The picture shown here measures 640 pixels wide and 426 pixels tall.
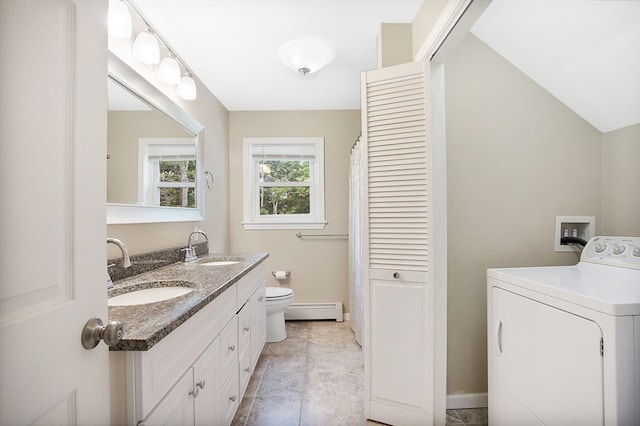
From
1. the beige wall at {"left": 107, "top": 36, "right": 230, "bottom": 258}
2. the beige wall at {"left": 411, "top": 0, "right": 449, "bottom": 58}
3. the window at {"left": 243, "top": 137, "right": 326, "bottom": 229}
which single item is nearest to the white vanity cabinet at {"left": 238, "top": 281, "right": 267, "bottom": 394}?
the beige wall at {"left": 107, "top": 36, "right": 230, "bottom": 258}

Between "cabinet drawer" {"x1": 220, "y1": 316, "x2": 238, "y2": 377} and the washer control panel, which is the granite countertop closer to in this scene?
"cabinet drawer" {"x1": 220, "y1": 316, "x2": 238, "y2": 377}

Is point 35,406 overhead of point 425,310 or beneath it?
overhead

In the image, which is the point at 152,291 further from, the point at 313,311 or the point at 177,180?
the point at 313,311

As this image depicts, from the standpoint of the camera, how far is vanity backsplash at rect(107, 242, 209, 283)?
4.70 feet

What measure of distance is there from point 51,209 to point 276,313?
2.35 m

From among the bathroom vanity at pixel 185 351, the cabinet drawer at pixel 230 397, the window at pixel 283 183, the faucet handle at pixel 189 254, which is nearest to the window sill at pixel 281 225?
the window at pixel 283 183

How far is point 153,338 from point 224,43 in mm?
1937

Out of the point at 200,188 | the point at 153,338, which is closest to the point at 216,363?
the point at 153,338

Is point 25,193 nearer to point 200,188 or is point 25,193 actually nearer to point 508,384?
point 508,384

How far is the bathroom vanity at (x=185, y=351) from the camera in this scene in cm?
76

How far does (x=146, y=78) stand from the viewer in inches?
66.3

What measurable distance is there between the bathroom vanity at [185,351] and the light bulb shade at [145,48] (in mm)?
1198

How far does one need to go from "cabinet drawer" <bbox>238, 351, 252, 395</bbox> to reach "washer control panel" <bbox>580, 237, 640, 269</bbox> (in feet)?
6.28

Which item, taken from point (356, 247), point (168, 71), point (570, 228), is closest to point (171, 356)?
point (168, 71)
